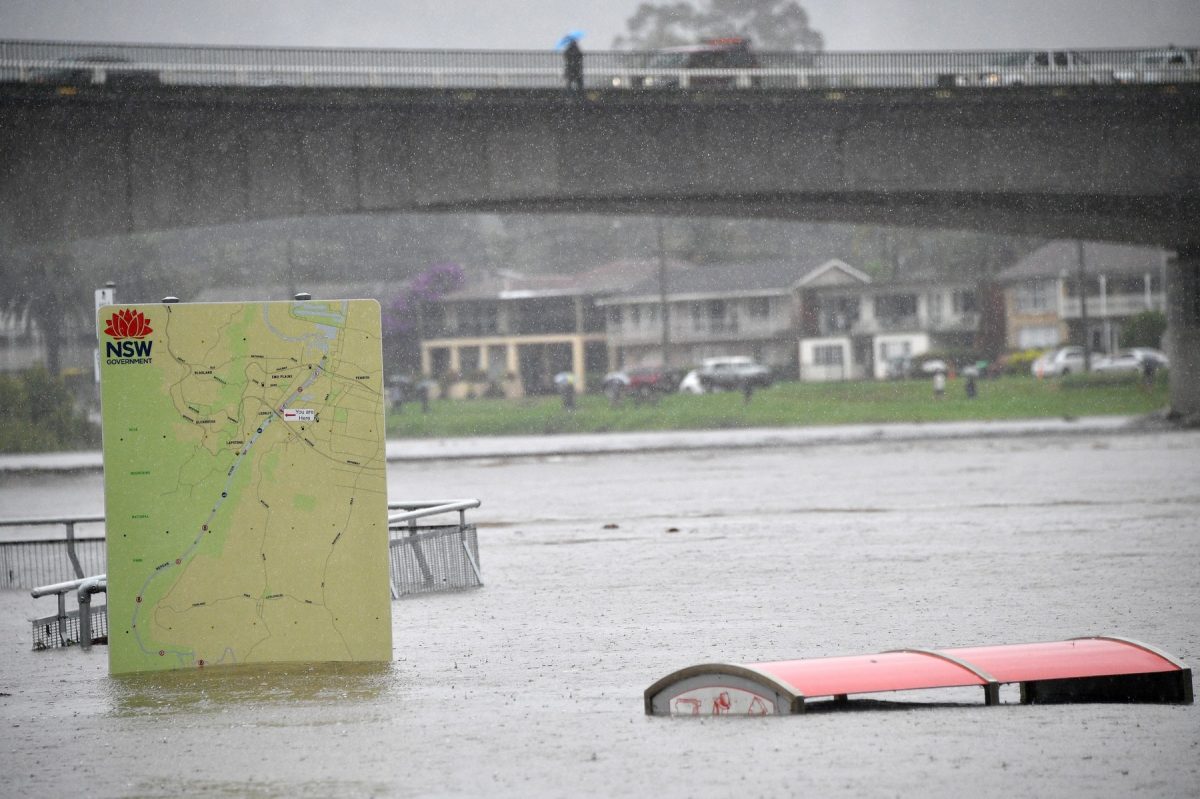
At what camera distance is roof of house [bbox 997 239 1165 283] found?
8206 centimetres

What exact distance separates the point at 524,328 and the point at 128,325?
78.8m

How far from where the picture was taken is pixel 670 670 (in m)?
8.51

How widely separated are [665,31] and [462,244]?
3922 cm

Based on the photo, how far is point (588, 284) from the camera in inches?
3492

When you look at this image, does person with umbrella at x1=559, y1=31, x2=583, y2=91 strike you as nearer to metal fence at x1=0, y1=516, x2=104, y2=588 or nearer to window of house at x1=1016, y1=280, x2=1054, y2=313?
metal fence at x1=0, y1=516, x2=104, y2=588

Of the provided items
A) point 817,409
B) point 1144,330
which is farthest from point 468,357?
point 1144,330

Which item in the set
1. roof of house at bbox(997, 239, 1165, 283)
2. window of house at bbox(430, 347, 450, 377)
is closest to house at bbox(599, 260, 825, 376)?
window of house at bbox(430, 347, 450, 377)

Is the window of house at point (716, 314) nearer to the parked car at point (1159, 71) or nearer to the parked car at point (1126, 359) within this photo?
the parked car at point (1126, 359)

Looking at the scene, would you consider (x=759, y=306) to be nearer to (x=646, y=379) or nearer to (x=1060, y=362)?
(x=646, y=379)

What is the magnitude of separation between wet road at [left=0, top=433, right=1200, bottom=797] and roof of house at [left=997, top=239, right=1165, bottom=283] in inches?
2609

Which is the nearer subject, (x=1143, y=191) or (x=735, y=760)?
(x=735, y=760)

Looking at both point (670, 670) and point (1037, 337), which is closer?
point (670, 670)

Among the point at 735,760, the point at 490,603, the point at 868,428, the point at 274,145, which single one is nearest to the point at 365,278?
the point at 868,428

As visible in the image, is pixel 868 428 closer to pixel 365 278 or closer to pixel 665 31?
pixel 365 278
